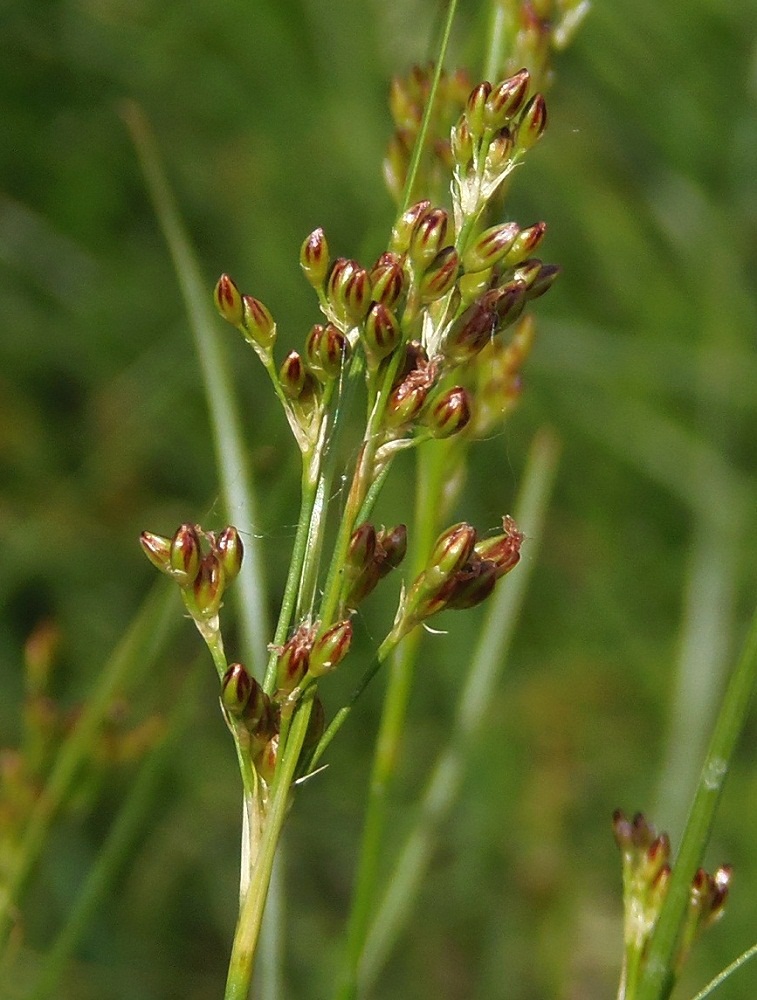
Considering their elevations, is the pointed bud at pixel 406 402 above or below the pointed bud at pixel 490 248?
below

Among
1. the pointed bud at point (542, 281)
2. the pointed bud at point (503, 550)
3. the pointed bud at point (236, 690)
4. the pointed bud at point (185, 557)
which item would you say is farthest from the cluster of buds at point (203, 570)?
the pointed bud at point (542, 281)

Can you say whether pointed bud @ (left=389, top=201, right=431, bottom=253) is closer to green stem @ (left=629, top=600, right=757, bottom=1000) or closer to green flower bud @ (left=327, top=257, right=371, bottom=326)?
green flower bud @ (left=327, top=257, right=371, bottom=326)

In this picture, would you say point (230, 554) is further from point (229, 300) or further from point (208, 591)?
point (229, 300)

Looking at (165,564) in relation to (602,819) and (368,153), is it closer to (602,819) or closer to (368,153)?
(602,819)

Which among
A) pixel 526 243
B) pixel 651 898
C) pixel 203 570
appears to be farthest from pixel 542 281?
pixel 651 898

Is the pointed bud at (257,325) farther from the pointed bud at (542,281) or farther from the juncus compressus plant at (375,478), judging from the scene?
A: the pointed bud at (542,281)

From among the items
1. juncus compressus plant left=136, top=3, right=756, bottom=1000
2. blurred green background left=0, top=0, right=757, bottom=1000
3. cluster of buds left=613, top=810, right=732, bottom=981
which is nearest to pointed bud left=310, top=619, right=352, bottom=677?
juncus compressus plant left=136, top=3, right=756, bottom=1000
